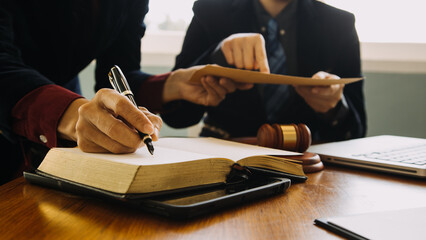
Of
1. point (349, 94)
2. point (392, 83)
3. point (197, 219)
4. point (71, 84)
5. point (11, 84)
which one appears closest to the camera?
point (197, 219)

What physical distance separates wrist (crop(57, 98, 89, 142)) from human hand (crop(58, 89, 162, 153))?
0.07 meters

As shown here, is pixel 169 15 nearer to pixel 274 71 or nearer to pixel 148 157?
pixel 274 71

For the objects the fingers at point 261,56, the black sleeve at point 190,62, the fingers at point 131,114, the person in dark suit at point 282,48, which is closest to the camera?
the fingers at point 131,114

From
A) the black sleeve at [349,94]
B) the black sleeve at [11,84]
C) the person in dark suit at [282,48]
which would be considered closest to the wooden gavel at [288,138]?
the black sleeve at [11,84]

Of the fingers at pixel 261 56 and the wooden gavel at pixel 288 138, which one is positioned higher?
the fingers at pixel 261 56

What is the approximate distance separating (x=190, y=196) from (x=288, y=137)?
30 centimetres

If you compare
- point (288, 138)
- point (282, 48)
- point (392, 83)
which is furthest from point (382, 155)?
point (392, 83)

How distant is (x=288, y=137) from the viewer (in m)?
0.61

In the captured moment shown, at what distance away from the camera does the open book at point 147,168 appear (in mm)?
338

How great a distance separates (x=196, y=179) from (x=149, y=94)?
62cm

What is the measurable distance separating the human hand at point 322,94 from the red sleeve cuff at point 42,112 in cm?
57

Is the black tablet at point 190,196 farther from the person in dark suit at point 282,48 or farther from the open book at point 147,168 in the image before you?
the person in dark suit at point 282,48

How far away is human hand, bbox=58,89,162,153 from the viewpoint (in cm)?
42

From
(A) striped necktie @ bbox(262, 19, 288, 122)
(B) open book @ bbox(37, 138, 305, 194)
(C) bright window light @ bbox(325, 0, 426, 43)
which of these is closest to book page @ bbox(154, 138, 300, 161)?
(B) open book @ bbox(37, 138, 305, 194)
